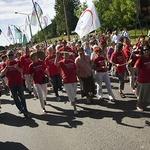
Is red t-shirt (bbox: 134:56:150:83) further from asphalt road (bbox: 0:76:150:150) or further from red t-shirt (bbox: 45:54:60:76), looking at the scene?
red t-shirt (bbox: 45:54:60:76)

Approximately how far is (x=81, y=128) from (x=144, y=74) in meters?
2.03

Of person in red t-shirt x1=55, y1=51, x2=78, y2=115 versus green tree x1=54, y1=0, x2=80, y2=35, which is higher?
green tree x1=54, y1=0, x2=80, y2=35

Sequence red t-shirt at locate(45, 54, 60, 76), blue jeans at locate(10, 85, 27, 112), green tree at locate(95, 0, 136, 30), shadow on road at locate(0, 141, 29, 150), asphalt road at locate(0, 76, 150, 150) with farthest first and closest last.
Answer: green tree at locate(95, 0, 136, 30), red t-shirt at locate(45, 54, 60, 76), blue jeans at locate(10, 85, 27, 112), shadow on road at locate(0, 141, 29, 150), asphalt road at locate(0, 76, 150, 150)

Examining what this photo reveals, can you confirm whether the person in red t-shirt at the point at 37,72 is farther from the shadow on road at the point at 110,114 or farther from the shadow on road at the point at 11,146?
the shadow on road at the point at 11,146

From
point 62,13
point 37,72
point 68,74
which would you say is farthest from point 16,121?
point 62,13

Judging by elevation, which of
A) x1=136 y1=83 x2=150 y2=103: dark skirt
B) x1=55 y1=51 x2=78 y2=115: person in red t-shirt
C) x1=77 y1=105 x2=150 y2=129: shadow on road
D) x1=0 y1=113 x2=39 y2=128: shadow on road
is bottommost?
x1=0 y1=113 x2=39 y2=128: shadow on road

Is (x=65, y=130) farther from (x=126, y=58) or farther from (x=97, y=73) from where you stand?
(x=126, y=58)

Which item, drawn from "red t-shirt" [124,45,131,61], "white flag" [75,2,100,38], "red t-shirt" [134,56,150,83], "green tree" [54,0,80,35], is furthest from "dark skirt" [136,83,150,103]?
"green tree" [54,0,80,35]

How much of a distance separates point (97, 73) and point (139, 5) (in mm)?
8010

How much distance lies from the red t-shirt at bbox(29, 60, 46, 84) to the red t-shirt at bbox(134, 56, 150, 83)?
2.87m

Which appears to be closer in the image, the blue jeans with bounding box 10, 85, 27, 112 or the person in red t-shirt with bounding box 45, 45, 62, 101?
the blue jeans with bounding box 10, 85, 27, 112

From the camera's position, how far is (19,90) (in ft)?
26.0

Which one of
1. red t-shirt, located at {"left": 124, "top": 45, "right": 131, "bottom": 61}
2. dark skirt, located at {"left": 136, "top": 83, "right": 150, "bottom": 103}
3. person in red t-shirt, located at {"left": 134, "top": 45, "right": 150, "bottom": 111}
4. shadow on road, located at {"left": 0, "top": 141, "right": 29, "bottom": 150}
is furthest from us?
red t-shirt, located at {"left": 124, "top": 45, "right": 131, "bottom": 61}

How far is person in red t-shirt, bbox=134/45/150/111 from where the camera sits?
655 centimetres
